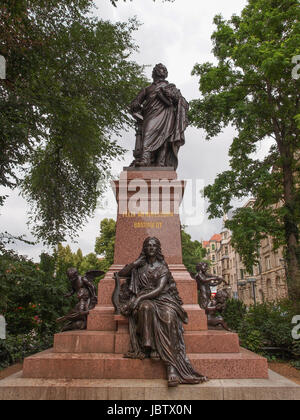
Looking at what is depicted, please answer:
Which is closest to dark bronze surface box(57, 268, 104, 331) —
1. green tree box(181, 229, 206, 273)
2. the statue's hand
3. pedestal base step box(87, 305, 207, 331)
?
pedestal base step box(87, 305, 207, 331)

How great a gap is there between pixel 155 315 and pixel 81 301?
84.6 inches

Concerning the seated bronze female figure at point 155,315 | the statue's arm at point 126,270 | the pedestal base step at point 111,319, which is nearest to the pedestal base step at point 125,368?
the seated bronze female figure at point 155,315

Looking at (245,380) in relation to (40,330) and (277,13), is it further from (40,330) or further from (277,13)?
(277,13)

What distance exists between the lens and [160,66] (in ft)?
27.8

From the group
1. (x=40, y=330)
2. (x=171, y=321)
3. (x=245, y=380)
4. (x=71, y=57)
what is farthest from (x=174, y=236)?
(x=71, y=57)

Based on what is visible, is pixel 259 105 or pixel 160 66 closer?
pixel 160 66

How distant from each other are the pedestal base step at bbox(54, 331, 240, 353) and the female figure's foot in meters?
0.74

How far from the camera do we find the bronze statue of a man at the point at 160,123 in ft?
25.6

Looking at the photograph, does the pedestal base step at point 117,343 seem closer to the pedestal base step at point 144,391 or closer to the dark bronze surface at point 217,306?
the pedestal base step at point 144,391

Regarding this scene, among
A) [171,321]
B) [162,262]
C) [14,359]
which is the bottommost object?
[14,359]

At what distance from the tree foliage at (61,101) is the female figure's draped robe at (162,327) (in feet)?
21.2

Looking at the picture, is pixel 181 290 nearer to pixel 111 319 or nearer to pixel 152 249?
pixel 152 249
